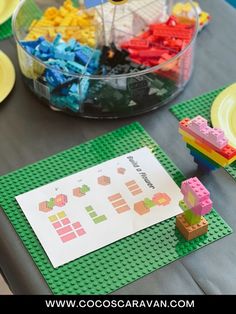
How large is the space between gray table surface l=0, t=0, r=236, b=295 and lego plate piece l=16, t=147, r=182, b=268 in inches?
1.8

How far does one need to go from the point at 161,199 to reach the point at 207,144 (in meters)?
0.12

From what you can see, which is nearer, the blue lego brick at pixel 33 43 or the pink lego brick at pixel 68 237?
the pink lego brick at pixel 68 237

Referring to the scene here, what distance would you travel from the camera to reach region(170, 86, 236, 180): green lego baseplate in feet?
3.82

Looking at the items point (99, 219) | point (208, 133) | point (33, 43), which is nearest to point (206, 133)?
point (208, 133)

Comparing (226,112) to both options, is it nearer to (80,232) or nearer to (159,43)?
(159,43)

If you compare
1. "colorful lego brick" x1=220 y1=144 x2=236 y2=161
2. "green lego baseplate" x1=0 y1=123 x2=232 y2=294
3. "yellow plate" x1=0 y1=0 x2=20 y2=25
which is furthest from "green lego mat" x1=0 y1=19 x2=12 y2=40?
"colorful lego brick" x1=220 y1=144 x2=236 y2=161

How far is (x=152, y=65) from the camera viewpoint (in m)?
1.24

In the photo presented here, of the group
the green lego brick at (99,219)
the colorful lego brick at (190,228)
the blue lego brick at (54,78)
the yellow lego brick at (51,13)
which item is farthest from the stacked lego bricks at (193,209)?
the yellow lego brick at (51,13)

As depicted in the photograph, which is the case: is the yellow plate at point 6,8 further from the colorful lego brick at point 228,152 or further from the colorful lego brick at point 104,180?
the colorful lego brick at point 228,152

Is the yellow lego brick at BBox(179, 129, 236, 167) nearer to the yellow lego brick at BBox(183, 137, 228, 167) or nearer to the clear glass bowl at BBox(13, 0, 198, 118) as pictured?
the yellow lego brick at BBox(183, 137, 228, 167)

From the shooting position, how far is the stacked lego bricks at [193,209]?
918mm

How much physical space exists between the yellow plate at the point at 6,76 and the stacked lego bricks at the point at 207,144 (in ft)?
1.25

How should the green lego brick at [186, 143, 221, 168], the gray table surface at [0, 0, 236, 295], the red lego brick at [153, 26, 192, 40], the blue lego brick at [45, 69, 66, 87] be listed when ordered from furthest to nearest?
1. the red lego brick at [153, 26, 192, 40]
2. the blue lego brick at [45, 69, 66, 87]
3. the green lego brick at [186, 143, 221, 168]
4. the gray table surface at [0, 0, 236, 295]
